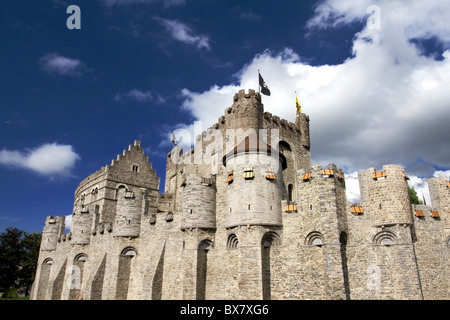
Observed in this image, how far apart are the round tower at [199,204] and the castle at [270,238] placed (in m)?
0.06

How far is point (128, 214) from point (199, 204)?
720 centimetres

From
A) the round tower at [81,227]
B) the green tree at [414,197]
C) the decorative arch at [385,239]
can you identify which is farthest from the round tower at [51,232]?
the green tree at [414,197]

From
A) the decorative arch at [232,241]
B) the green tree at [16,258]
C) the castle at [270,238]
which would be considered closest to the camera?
the castle at [270,238]

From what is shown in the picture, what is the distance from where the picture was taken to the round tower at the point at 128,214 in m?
26.5

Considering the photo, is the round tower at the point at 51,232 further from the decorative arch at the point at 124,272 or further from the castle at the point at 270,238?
the decorative arch at the point at 124,272

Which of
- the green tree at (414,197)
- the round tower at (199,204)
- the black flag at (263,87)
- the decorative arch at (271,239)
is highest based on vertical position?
the black flag at (263,87)

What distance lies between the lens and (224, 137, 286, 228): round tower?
20234 millimetres

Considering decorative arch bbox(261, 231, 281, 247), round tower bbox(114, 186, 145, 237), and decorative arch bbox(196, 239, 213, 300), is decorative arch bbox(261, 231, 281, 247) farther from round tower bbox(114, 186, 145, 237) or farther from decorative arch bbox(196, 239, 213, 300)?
round tower bbox(114, 186, 145, 237)

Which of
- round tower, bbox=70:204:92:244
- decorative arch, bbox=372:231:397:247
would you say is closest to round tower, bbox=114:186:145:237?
round tower, bbox=70:204:92:244

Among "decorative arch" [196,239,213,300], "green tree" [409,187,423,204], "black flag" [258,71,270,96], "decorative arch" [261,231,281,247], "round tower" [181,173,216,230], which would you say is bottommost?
"decorative arch" [196,239,213,300]

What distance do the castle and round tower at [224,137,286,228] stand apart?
6 centimetres

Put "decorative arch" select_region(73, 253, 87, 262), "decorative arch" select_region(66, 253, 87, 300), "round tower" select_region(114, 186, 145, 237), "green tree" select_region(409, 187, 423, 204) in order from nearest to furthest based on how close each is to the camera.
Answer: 1. "round tower" select_region(114, 186, 145, 237)
2. "decorative arch" select_region(66, 253, 87, 300)
3. "decorative arch" select_region(73, 253, 87, 262)
4. "green tree" select_region(409, 187, 423, 204)

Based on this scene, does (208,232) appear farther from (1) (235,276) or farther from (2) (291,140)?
(2) (291,140)
